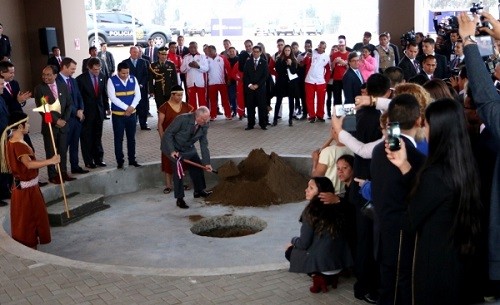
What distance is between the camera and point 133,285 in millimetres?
6320

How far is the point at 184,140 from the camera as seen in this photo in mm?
10867

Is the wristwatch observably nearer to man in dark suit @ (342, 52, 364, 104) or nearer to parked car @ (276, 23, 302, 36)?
man in dark suit @ (342, 52, 364, 104)

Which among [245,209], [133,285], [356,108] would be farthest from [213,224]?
[356,108]

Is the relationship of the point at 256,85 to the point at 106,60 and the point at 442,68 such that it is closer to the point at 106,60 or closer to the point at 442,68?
the point at 442,68

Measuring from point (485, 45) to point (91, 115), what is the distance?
29.9 ft

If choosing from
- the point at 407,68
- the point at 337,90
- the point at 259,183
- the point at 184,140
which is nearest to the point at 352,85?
the point at 407,68

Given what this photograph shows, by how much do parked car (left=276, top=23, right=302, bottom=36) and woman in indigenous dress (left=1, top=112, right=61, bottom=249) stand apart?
86.6ft

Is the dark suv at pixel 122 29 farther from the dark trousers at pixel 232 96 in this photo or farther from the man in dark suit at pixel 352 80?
the man in dark suit at pixel 352 80

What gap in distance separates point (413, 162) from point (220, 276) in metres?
2.71

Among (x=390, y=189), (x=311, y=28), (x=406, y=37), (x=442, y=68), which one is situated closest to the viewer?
(x=390, y=189)

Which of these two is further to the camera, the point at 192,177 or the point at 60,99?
the point at 192,177

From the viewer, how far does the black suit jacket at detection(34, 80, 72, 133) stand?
10852 mm

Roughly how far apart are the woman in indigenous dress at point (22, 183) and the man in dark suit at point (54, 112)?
2.40 meters

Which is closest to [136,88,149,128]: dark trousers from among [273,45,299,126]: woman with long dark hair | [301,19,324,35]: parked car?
[273,45,299,126]: woman with long dark hair
